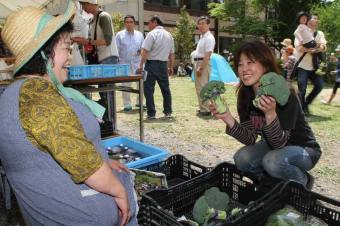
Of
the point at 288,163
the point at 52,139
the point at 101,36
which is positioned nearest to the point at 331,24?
the point at 101,36

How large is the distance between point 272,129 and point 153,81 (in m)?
4.42

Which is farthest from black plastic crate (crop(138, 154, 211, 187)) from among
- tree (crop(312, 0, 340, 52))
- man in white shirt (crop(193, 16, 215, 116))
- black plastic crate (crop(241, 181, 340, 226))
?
tree (crop(312, 0, 340, 52))

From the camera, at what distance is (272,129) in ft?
7.68

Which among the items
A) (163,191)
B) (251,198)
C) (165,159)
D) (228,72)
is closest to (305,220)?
(251,198)

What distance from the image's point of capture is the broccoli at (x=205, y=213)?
2.25 metres

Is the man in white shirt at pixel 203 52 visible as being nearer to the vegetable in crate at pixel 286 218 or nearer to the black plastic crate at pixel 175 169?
the black plastic crate at pixel 175 169

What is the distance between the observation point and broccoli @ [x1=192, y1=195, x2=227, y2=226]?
2246 millimetres

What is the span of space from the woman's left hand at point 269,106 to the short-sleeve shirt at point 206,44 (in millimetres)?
4163

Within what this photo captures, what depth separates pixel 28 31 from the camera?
1338mm

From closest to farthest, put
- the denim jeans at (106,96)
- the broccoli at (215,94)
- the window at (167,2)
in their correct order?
the broccoli at (215,94), the denim jeans at (106,96), the window at (167,2)

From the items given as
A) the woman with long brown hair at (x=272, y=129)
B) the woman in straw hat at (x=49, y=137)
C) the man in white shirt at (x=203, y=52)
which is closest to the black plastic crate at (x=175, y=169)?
the woman with long brown hair at (x=272, y=129)

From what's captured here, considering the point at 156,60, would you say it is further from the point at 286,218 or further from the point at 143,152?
the point at 286,218

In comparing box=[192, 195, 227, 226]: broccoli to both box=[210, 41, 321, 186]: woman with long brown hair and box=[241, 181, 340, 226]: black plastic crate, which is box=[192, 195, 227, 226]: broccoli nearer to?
box=[241, 181, 340, 226]: black plastic crate

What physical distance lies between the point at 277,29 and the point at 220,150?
17075 millimetres
